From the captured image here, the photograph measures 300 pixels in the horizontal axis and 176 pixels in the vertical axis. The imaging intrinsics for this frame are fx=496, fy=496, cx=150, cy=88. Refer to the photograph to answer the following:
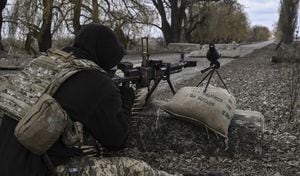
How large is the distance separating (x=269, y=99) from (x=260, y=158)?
5.06m

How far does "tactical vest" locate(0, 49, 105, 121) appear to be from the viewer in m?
2.63

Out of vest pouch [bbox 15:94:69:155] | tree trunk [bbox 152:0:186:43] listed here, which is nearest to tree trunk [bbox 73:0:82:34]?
vest pouch [bbox 15:94:69:155]

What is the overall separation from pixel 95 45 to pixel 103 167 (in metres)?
0.69

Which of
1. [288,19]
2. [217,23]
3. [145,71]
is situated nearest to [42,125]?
[145,71]

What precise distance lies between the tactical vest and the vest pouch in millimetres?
124

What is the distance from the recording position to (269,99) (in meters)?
10.2

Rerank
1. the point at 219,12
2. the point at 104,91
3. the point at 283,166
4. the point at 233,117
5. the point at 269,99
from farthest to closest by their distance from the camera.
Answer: the point at 219,12 < the point at 269,99 < the point at 233,117 < the point at 283,166 < the point at 104,91

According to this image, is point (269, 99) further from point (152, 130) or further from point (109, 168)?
point (109, 168)

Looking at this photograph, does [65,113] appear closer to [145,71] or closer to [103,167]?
[103,167]

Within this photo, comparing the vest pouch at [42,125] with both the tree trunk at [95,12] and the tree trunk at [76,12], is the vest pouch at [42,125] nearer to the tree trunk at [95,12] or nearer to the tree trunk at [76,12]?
the tree trunk at [76,12]

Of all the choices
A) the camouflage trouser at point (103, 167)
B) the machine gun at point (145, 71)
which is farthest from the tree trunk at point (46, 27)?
the camouflage trouser at point (103, 167)

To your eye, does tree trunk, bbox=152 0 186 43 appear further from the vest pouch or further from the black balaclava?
the vest pouch

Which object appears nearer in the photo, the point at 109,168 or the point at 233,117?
the point at 109,168

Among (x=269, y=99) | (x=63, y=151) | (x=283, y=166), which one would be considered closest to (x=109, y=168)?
(x=63, y=151)
